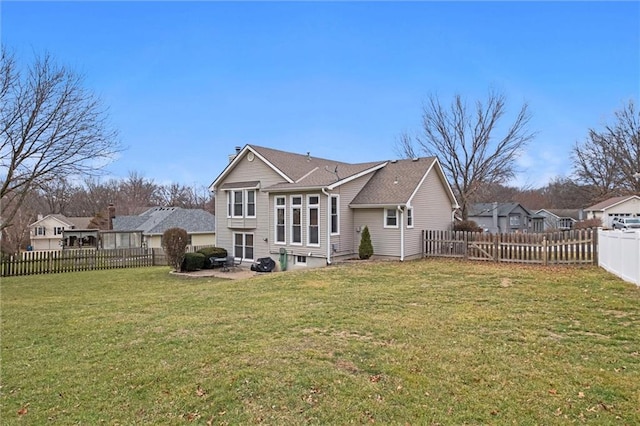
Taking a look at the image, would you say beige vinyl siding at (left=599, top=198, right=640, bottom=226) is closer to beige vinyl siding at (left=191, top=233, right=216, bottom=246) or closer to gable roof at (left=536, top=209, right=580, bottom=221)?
gable roof at (left=536, top=209, right=580, bottom=221)

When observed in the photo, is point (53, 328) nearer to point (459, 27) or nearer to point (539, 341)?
point (539, 341)

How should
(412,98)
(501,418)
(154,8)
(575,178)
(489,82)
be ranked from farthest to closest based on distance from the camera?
(575,178), (412,98), (489,82), (154,8), (501,418)

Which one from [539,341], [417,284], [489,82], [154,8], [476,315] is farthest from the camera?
[489,82]

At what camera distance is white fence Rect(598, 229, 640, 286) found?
902 centimetres

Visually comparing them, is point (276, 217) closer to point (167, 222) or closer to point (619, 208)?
point (167, 222)

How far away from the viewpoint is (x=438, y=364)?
4.79 meters

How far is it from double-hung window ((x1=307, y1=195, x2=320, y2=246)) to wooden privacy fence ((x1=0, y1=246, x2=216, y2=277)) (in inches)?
419

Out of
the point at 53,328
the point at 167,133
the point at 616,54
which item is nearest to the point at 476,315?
the point at 53,328

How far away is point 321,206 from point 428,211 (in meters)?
5.87

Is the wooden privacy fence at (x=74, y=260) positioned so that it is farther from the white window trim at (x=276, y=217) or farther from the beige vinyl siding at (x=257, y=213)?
the white window trim at (x=276, y=217)

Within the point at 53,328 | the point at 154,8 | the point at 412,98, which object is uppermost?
the point at 412,98

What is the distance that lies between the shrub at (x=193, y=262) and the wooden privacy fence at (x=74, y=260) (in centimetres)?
543

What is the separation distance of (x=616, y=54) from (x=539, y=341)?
1851cm

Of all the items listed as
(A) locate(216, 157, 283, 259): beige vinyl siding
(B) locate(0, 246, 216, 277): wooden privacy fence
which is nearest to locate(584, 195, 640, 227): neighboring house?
(A) locate(216, 157, 283, 259): beige vinyl siding
